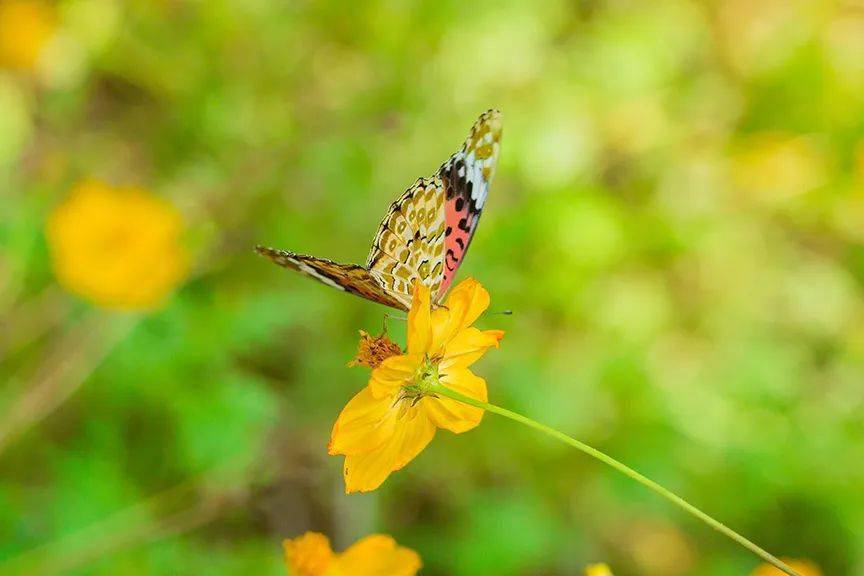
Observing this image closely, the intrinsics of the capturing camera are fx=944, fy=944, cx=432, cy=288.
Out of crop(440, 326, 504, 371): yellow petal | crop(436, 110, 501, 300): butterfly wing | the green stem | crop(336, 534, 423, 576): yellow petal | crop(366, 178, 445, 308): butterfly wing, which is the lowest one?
crop(336, 534, 423, 576): yellow petal

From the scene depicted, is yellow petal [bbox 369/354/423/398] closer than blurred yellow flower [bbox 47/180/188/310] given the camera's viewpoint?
Yes

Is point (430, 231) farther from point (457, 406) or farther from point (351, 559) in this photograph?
point (351, 559)

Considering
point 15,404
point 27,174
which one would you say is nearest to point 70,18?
point 27,174

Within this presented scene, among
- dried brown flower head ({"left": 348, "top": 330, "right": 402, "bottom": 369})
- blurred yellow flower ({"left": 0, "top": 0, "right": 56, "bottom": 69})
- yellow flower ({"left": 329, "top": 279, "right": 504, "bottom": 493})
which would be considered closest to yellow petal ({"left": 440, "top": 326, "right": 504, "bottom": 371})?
yellow flower ({"left": 329, "top": 279, "right": 504, "bottom": 493})

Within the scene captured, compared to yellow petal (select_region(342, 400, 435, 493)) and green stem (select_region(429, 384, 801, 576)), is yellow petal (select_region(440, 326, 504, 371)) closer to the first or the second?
yellow petal (select_region(342, 400, 435, 493))

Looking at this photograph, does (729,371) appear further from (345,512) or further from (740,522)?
(345,512)
